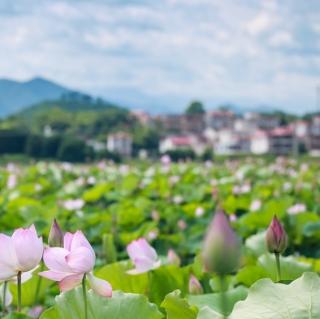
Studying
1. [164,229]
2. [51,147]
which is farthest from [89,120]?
[164,229]

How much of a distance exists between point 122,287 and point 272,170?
5893 millimetres

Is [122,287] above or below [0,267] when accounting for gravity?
below

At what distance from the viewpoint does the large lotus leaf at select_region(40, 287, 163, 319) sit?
1103mm

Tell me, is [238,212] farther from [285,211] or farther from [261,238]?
[261,238]

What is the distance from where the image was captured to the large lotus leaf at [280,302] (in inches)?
37.0

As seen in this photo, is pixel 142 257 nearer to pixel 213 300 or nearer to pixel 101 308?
pixel 213 300

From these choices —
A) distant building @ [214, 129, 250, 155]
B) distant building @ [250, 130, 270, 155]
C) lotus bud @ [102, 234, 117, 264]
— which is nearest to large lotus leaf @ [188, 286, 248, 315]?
lotus bud @ [102, 234, 117, 264]

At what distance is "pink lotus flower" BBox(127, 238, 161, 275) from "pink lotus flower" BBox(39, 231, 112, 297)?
0.35 m

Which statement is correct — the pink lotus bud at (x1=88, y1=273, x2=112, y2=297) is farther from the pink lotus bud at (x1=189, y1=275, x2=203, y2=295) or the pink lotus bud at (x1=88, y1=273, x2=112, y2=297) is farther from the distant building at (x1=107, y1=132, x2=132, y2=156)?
the distant building at (x1=107, y1=132, x2=132, y2=156)

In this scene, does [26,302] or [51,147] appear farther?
[51,147]

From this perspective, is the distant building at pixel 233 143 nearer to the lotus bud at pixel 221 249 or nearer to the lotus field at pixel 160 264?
the lotus field at pixel 160 264

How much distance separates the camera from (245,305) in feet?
3.14

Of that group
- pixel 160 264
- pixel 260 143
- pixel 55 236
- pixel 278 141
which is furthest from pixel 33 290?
pixel 260 143

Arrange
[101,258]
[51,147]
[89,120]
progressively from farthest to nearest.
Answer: [89,120] < [51,147] < [101,258]
